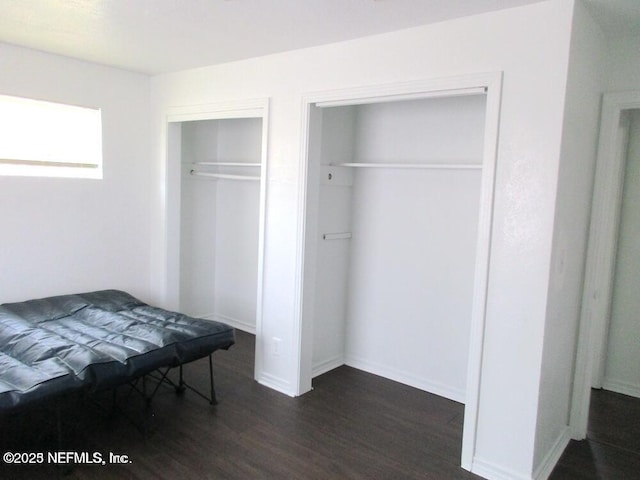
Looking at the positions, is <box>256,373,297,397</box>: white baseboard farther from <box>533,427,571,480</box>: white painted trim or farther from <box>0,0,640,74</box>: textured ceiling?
<box>0,0,640,74</box>: textured ceiling

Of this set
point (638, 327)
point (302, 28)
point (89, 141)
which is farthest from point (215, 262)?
point (638, 327)

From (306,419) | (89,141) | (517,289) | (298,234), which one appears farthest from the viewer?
(89,141)

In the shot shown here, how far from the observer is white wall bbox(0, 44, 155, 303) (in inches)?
151

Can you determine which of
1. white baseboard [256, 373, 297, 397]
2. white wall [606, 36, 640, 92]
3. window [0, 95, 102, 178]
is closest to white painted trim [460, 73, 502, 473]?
white wall [606, 36, 640, 92]

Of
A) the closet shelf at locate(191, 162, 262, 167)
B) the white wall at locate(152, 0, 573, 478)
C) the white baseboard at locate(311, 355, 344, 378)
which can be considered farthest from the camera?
the closet shelf at locate(191, 162, 262, 167)

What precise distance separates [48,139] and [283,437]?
10.4ft

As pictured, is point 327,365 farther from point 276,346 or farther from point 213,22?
point 213,22

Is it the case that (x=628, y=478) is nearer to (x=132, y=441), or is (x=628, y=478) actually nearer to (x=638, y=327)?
(x=638, y=327)

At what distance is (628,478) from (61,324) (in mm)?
3845

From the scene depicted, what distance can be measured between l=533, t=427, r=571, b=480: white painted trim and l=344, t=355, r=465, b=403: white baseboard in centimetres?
75

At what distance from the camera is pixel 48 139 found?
408cm

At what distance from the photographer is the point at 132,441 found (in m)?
2.95

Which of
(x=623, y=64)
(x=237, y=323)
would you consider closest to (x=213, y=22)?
(x=623, y=64)

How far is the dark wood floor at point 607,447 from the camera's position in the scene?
2.82 m
